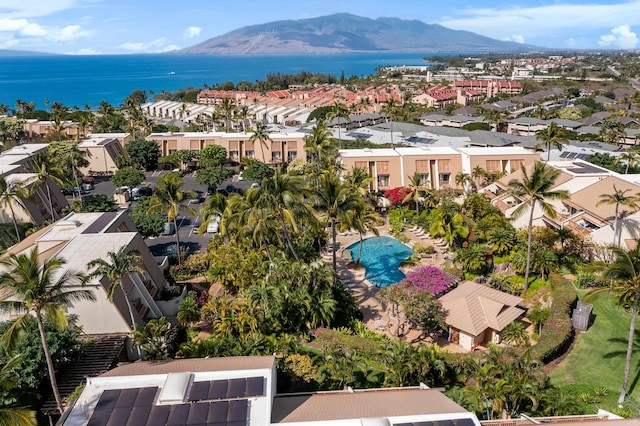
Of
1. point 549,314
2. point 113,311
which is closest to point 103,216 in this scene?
point 113,311

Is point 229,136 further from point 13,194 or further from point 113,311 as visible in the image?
point 113,311

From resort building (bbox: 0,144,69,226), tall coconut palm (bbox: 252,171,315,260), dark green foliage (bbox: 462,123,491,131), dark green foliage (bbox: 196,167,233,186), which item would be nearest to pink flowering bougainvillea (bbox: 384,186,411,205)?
dark green foliage (bbox: 196,167,233,186)

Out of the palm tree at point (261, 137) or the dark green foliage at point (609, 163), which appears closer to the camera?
the dark green foliage at point (609, 163)

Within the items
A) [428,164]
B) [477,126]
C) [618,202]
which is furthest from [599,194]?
[477,126]

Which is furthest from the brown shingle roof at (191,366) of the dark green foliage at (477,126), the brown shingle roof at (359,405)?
the dark green foliage at (477,126)

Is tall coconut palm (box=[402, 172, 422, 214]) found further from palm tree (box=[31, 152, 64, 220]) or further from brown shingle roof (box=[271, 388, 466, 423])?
palm tree (box=[31, 152, 64, 220])

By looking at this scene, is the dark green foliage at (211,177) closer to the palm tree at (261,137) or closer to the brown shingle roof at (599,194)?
the palm tree at (261,137)
